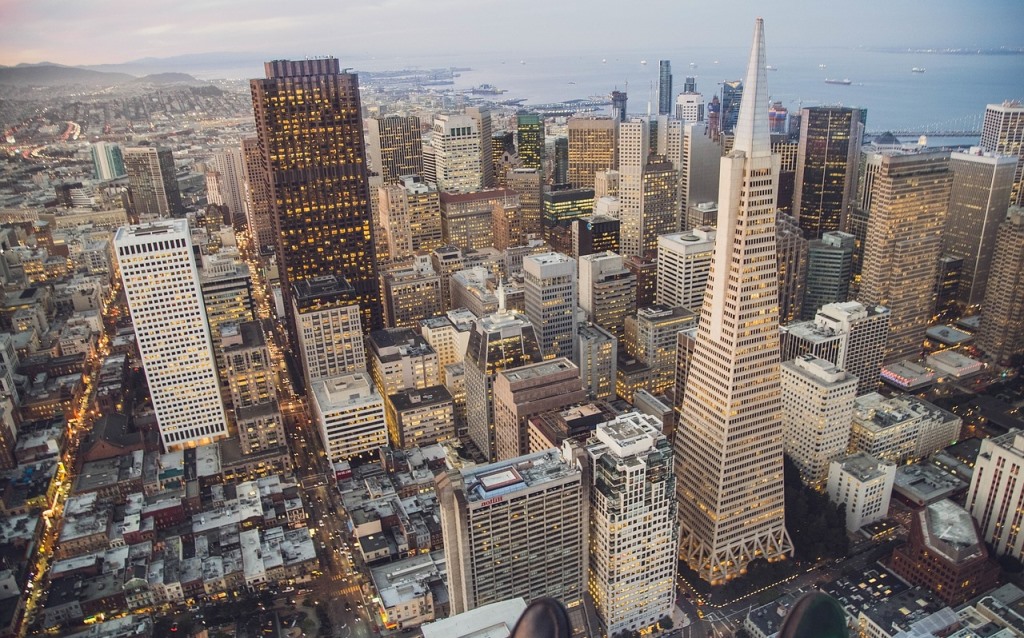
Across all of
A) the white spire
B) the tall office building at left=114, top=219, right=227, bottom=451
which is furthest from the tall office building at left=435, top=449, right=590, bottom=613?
the tall office building at left=114, top=219, right=227, bottom=451

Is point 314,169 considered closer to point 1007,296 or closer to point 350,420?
point 350,420

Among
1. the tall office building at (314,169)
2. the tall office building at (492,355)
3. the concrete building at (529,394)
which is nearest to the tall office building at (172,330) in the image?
the tall office building at (314,169)

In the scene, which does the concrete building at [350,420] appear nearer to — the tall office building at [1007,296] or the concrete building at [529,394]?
the concrete building at [529,394]

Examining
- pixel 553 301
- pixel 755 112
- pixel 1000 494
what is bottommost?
pixel 1000 494

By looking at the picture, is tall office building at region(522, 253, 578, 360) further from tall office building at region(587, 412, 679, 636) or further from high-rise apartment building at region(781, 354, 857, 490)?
tall office building at region(587, 412, 679, 636)

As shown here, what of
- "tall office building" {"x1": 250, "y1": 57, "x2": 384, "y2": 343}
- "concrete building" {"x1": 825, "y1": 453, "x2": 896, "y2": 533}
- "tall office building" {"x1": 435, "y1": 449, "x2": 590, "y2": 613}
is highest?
"tall office building" {"x1": 250, "y1": 57, "x2": 384, "y2": 343}

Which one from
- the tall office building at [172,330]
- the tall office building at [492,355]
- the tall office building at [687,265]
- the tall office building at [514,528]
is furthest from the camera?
the tall office building at [687,265]

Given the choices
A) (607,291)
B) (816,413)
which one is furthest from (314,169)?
(816,413)
